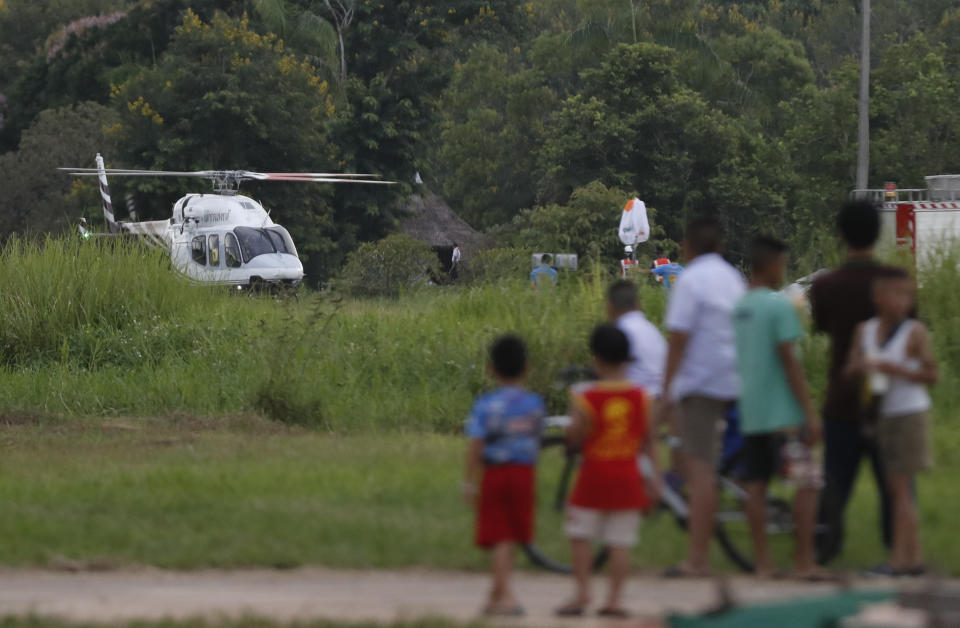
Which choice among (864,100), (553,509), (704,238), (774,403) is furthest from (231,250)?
(774,403)

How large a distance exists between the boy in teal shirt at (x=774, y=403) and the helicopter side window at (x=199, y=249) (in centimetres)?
2990

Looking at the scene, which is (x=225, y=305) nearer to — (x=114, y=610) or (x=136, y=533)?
(x=136, y=533)

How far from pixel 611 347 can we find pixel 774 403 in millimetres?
1230

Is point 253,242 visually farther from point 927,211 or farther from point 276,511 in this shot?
point 276,511

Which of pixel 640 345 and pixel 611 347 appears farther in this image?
pixel 640 345

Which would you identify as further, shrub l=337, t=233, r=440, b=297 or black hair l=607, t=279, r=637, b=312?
shrub l=337, t=233, r=440, b=297

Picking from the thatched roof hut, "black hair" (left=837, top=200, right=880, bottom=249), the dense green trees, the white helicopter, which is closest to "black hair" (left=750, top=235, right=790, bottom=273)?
"black hair" (left=837, top=200, right=880, bottom=249)

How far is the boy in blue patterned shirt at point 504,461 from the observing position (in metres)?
6.47

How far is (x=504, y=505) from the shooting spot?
649cm

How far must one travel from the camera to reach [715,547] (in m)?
8.48

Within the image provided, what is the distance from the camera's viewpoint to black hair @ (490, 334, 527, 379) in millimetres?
6547

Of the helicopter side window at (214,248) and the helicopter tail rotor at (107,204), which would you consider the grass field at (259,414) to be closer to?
the helicopter side window at (214,248)

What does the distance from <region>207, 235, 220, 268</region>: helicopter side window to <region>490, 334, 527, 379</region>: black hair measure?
30.1m

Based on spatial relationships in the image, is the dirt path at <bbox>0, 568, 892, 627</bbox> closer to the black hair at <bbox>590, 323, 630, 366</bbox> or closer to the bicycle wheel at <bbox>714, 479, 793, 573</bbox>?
the bicycle wheel at <bbox>714, 479, 793, 573</bbox>
